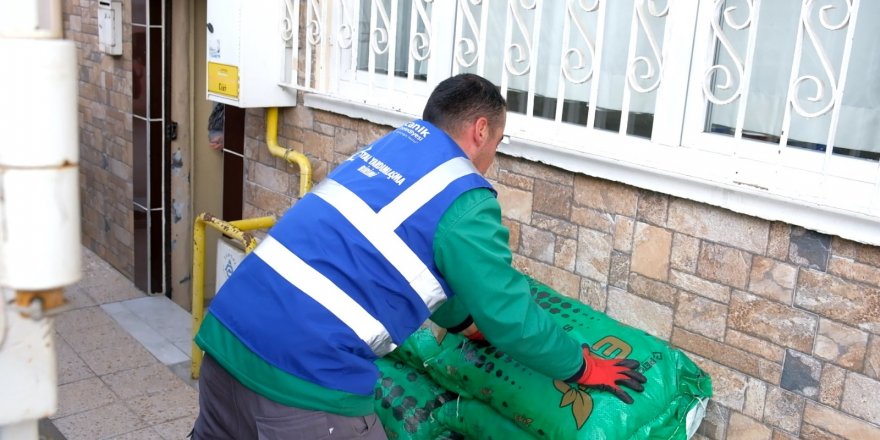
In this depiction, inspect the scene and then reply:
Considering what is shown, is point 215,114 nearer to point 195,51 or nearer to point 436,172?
point 195,51

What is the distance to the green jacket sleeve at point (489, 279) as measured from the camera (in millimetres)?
2389

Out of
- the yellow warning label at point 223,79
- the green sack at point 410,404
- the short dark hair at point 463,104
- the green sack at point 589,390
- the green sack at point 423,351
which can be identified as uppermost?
the short dark hair at point 463,104

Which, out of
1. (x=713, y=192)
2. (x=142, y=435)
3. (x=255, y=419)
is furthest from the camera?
(x=142, y=435)

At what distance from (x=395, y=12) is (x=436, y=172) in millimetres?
1897

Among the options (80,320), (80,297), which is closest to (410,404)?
(80,320)

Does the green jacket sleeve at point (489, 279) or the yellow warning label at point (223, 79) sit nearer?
the green jacket sleeve at point (489, 279)

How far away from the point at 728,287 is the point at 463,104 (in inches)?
43.9

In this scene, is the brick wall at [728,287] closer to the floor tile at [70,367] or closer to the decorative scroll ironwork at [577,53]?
the decorative scroll ironwork at [577,53]

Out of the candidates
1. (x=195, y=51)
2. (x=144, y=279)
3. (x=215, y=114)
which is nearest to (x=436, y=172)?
(x=215, y=114)

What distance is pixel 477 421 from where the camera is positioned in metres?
3.15

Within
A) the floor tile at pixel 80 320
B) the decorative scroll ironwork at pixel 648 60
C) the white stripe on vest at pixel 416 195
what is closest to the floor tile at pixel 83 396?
the floor tile at pixel 80 320

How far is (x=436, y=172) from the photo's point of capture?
247 cm

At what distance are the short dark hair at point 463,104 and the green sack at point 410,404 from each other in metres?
1.15

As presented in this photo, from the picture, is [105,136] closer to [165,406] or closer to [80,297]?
[80,297]
